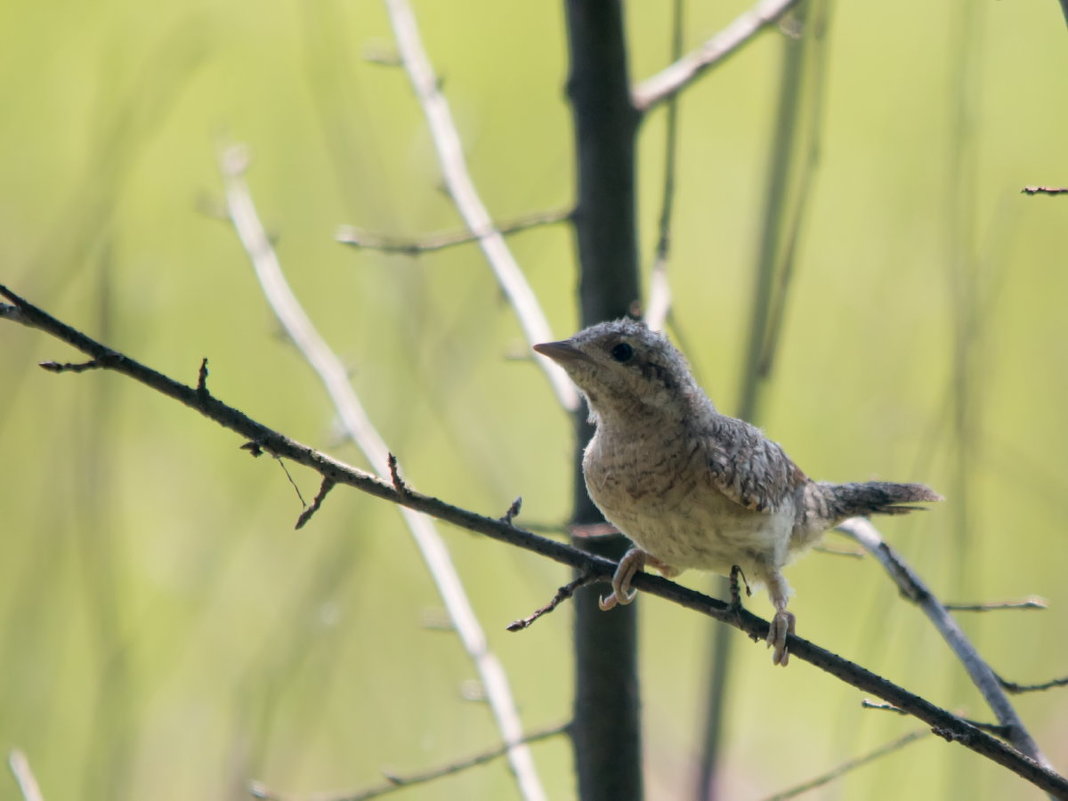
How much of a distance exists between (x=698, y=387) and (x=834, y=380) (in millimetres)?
2598

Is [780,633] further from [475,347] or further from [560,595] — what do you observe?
[475,347]

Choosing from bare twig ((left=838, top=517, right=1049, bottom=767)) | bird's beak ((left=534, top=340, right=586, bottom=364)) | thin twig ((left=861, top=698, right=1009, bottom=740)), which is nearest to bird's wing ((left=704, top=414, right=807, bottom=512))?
bare twig ((left=838, top=517, right=1049, bottom=767))

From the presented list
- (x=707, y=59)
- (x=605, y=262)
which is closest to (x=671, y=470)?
(x=605, y=262)

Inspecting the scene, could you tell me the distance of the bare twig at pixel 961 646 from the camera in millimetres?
1918

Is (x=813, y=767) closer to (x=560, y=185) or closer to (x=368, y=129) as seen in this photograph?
(x=560, y=185)

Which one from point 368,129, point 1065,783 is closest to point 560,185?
point 368,129

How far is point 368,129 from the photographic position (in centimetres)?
511

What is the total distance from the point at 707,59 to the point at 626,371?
82 centimetres

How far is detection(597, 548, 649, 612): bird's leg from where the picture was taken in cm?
200

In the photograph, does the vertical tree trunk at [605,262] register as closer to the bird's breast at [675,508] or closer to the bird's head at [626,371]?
the bird's head at [626,371]

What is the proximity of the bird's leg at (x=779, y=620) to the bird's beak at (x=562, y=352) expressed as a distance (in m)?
0.69

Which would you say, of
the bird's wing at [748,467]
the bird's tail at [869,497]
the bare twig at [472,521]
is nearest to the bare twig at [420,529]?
the bird's wing at [748,467]

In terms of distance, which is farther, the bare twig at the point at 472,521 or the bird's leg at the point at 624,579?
the bird's leg at the point at 624,579

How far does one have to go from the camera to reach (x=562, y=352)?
2436 mm
